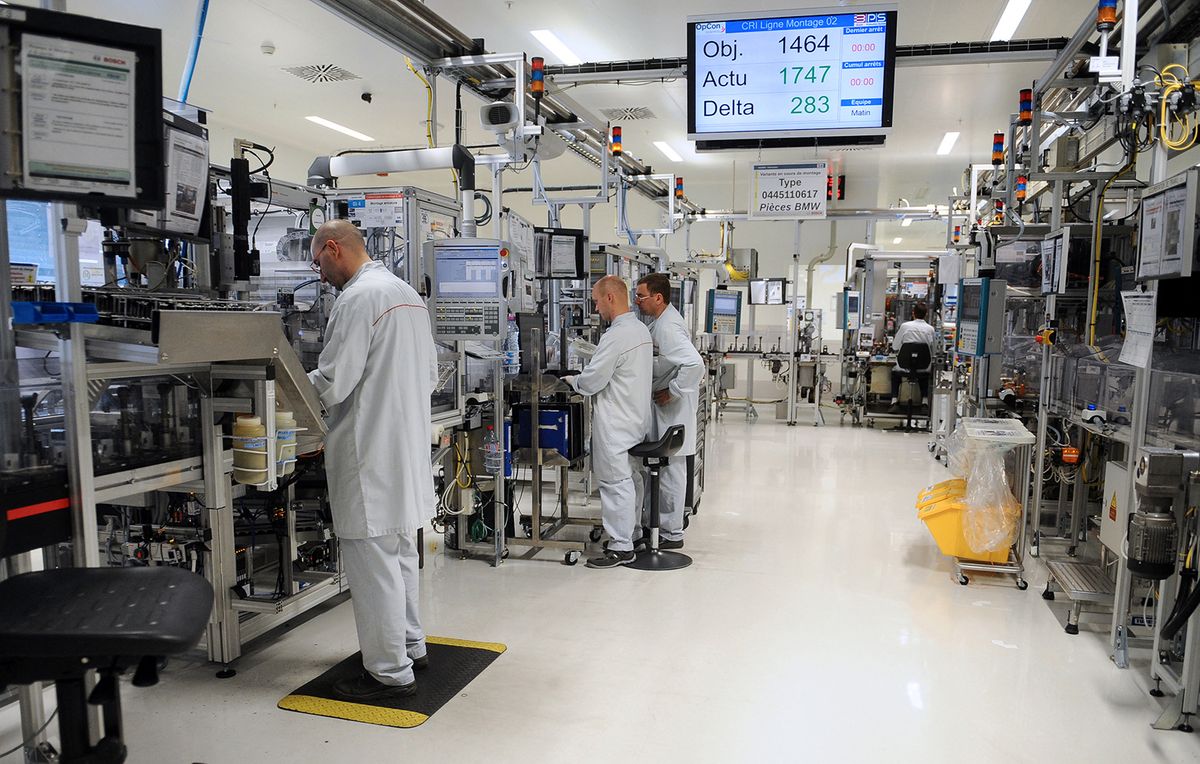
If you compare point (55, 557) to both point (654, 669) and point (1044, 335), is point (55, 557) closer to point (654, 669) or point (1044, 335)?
point (654, 669)

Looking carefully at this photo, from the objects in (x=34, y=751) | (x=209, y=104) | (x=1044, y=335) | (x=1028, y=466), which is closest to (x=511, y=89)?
(x=1044, y=335)

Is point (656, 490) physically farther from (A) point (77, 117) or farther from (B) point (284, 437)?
(A) point (77, 117)

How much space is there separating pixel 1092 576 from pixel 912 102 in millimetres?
6400

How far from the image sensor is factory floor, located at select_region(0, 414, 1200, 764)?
257 cm

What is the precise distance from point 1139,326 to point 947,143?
8536 millimetres

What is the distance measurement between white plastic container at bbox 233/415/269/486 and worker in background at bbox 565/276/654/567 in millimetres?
2069

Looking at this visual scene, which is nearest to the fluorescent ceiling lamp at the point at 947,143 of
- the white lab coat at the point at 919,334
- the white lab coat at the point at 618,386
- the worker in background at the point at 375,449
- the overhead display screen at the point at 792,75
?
the white lab coat at the point at 919,334

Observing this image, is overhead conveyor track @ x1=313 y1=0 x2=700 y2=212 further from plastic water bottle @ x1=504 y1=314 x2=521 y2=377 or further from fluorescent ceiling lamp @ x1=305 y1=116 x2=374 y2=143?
fluorescent ceiling lamp @ x1=305 y1=116 x2=374 y2=143

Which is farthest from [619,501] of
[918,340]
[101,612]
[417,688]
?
[918,340]

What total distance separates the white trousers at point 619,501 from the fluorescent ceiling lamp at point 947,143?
8.00 metres

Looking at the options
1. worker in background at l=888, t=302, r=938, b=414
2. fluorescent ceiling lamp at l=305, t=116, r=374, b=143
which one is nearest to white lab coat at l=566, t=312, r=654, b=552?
worker in background at l=888, t=302, r=938, b=414

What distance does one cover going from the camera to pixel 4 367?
2.07 m

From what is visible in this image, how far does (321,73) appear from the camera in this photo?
7.95 metres

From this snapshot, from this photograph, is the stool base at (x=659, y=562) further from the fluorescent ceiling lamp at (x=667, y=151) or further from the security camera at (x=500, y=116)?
the fluorescent ceiling lamp at (x=667, y=151)
